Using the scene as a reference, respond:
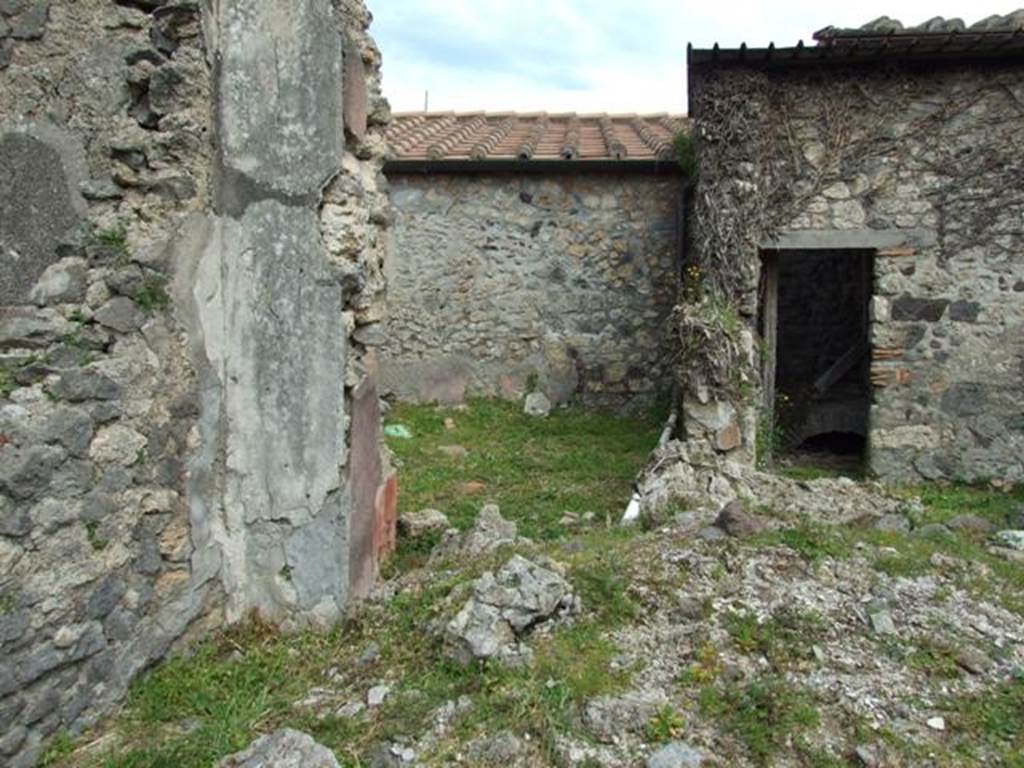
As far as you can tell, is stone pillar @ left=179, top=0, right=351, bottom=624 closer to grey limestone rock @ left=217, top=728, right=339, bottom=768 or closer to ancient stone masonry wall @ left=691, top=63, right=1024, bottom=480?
grey limestone rock @ left=217, top=728, right=339, bottom=768

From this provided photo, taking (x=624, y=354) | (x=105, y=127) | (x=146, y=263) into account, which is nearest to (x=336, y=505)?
(x=146, y=263)

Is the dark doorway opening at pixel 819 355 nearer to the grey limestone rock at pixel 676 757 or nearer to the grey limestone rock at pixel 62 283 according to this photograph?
the grey limestone rock at pixel 676 757

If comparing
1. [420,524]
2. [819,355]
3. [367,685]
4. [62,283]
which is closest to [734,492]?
[420,524]

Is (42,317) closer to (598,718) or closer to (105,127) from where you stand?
(105,127)

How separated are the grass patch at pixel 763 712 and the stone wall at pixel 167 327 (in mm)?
1640

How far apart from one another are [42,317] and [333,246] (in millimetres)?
1155

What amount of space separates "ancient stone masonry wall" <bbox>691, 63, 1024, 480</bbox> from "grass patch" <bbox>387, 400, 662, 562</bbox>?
1837mm

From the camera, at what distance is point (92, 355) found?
2.88m

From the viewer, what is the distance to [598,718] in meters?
2.84

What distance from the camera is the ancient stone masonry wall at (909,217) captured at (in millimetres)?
6738

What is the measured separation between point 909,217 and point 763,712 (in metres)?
5.25

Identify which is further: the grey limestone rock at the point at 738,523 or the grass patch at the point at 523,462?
the grass patch at the point at 523,462

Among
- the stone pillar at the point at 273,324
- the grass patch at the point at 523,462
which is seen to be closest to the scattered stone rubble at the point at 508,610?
the stone pillar at the point at 273,324

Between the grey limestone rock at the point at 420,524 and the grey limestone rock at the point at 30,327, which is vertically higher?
the grey limestone rock at the point at 30,327
